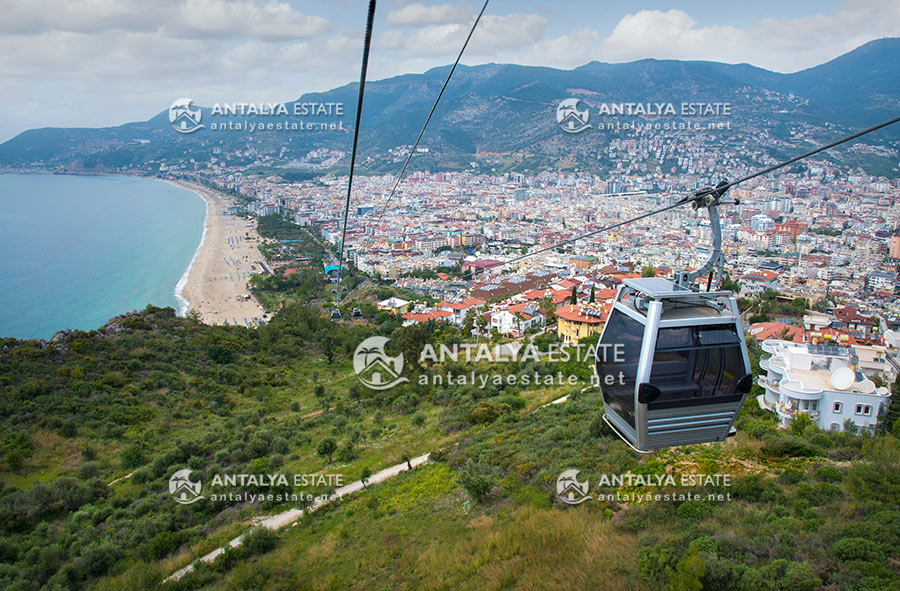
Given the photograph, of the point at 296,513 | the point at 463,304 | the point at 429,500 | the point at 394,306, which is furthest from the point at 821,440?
the point at 394,306

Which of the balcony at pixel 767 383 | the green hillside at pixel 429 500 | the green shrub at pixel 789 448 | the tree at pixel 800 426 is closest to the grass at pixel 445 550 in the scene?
the green hillside at pixel 429 500

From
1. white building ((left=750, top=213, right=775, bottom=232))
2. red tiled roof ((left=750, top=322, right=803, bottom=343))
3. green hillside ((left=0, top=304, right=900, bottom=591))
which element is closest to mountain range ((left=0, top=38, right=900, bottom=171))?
white building ((left=750, top=213, right=775, bottom=232))

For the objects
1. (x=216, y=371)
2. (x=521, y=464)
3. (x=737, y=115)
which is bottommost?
(x=216, y=371)

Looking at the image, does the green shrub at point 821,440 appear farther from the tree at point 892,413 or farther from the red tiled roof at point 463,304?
the red tiled roof at point 463,304

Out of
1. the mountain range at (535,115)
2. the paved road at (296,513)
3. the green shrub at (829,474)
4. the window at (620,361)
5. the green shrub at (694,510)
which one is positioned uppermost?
the mountain range at (535,115)

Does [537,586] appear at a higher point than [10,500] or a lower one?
higher

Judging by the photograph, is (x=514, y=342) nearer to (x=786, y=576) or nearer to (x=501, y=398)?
(x=501, y=398)

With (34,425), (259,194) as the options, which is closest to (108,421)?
(34,425)
